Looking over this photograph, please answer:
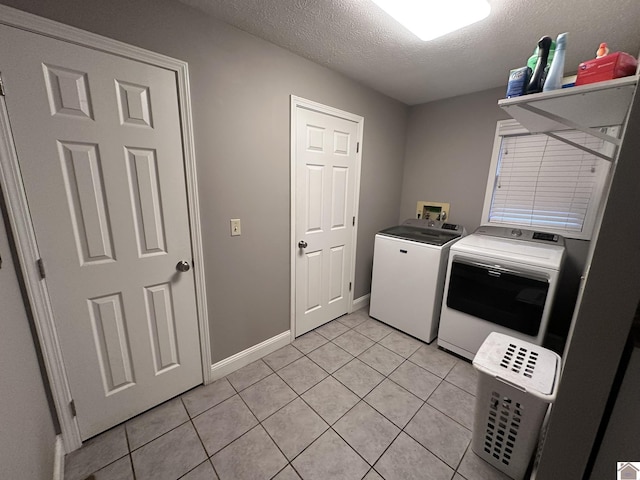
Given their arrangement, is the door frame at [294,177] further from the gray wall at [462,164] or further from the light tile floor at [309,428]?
the gray wall at [462,164]

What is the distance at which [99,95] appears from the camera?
1.20 m

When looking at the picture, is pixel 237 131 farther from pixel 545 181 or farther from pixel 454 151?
pixel 545 181

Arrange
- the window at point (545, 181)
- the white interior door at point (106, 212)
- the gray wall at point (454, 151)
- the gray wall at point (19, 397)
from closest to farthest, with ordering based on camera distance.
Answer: the gray wall at point (19, 397), the white interior door at point (106, 212), the window at point (545, 181), the gray wall at point (454, 151)

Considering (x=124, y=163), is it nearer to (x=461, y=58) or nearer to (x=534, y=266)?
(x=461, y=58)

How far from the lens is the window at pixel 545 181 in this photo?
202 cm

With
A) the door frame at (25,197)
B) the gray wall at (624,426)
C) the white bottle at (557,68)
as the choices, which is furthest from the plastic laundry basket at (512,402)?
the door frame at (25,197)

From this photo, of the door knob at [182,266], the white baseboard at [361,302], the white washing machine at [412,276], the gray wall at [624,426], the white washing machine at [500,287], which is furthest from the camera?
the white baseboard at [361,302]

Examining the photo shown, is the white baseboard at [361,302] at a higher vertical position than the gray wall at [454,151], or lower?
lower

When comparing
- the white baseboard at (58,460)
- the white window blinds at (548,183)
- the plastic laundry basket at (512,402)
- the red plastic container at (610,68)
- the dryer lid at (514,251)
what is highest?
the red plastic container at (610,68)

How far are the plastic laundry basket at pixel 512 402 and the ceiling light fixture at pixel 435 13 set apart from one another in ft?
5.92

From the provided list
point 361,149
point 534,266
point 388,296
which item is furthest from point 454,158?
point 388,296

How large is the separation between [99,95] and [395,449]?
239 cm

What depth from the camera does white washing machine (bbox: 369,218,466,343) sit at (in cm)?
225

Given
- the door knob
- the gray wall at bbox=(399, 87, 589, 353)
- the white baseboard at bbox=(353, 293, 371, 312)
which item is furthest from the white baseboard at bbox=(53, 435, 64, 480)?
the gray wall at bbox=(399, 87, 589, 353)
